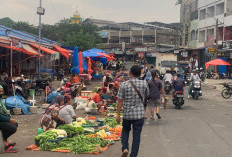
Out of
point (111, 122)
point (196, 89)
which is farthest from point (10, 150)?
point (196, 89)

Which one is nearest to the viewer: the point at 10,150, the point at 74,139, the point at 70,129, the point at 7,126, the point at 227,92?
the point at 7,126

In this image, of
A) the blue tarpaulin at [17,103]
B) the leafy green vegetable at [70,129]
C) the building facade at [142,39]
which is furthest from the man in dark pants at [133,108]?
the building facade at [142,39]

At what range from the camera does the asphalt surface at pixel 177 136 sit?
6.58 m

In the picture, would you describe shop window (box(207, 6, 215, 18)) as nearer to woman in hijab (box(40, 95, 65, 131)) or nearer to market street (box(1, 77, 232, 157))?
market street (box(1, 77, 232, 157))

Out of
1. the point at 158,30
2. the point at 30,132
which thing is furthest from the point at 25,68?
the point at 158,30

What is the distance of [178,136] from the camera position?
8250 mm

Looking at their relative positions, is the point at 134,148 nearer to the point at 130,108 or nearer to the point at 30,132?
the point at 130,108

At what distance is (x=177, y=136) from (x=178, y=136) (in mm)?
27

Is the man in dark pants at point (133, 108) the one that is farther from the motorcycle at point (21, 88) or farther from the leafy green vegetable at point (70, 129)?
the motorcycle at point (21, 88)

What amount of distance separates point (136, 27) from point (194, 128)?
255ft

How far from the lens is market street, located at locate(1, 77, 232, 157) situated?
661 cm

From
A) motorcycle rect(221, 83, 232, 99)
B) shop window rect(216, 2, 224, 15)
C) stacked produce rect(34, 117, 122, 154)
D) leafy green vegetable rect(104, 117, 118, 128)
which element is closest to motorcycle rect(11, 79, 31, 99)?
leafy green vegetable rect(104, 117, 118, 128)

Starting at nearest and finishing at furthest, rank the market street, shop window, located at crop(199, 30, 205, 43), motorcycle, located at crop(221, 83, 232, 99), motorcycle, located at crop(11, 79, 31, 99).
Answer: the market street
motorcycle, located at crop(11, 79, 31, 99)
motorcycle, located at crop(221, 83, 232, 99)
shop window, located at crop(199, 30, 205, 43)

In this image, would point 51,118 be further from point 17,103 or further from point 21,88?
point 21,88
